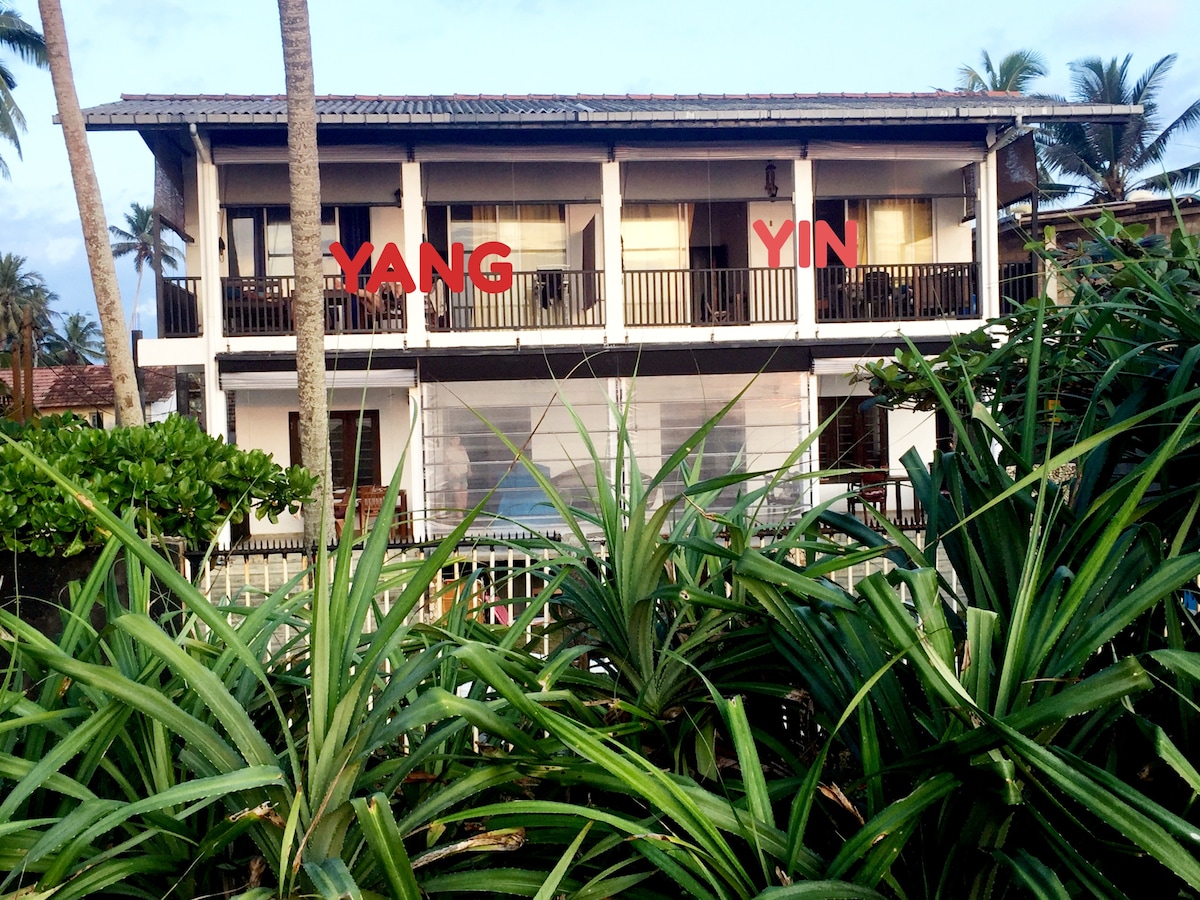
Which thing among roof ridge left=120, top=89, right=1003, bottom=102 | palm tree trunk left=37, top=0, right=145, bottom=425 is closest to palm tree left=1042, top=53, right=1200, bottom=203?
roof ridge left=120, top=89, right=1003, bottom=102

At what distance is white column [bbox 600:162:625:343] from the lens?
47.7 ft

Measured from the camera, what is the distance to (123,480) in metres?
4.82

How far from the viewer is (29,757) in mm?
1657

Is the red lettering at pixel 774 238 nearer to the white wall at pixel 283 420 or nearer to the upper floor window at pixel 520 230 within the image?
the upper floor window at pixel 520 230

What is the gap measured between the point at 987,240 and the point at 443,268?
7.47 m

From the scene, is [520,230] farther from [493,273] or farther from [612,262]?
[612,262]

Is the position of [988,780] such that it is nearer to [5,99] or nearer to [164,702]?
[164,702]

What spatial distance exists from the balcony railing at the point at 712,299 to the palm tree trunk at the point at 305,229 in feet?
18.9

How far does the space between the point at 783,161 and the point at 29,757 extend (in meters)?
15.9

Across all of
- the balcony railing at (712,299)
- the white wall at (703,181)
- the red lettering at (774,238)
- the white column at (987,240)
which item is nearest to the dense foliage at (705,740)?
the red lettering at (774,238)

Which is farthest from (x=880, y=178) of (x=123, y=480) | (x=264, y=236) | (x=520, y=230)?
(x=123, y=480)

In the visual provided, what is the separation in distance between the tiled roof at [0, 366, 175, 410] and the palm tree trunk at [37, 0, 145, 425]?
20.3 metres

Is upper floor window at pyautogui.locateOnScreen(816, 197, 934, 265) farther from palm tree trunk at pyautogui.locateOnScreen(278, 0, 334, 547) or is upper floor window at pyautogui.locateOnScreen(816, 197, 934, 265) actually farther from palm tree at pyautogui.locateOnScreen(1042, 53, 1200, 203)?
palm tree at pyautogui.locateOnScreen(1042, 53, 1200, 203)

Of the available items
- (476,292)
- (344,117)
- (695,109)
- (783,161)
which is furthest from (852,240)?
(344,117)
